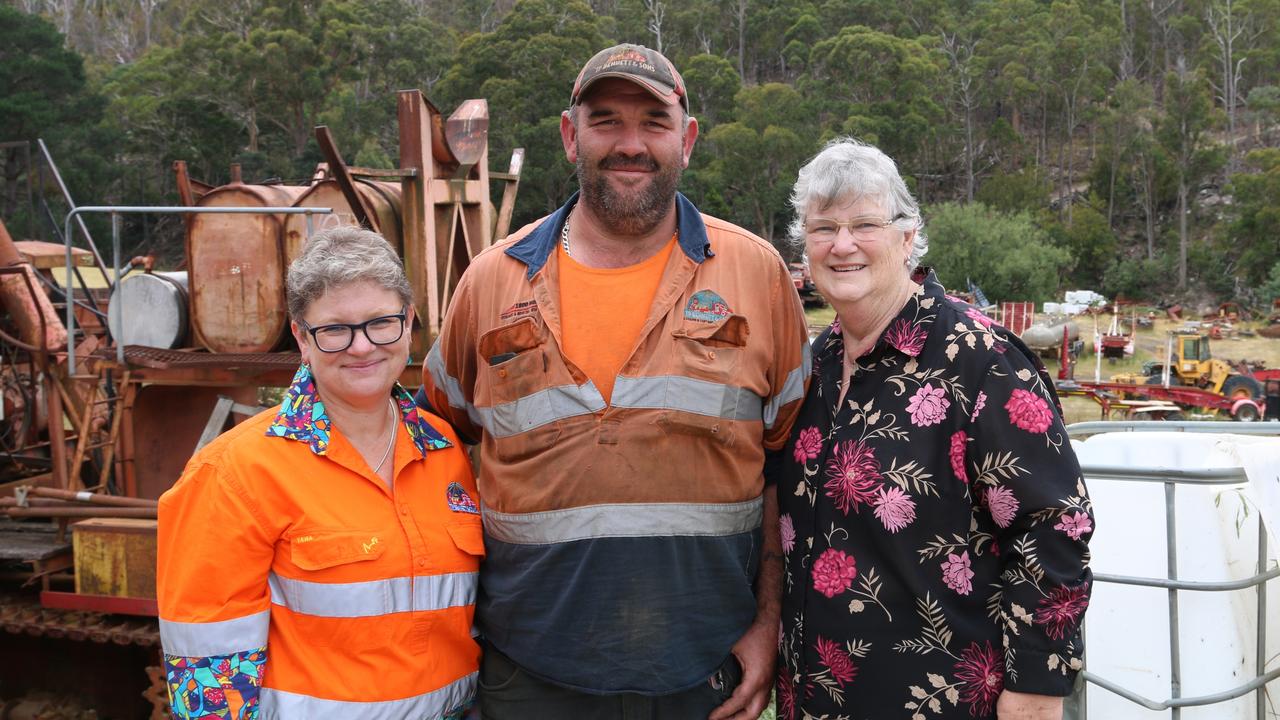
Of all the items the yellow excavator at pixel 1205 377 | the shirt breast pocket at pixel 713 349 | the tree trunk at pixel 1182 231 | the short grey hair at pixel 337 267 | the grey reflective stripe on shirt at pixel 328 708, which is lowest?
the yellow excavator at pixel 1205 377

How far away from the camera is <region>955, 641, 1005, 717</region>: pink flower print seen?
218cm

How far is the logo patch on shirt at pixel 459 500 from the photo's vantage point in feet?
7.89

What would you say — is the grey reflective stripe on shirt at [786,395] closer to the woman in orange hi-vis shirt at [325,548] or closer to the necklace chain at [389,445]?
the woman in orange hi-vis shirt at [325,548]

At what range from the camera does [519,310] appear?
248 cm

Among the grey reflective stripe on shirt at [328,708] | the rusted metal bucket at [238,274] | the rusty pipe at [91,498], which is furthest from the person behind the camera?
the rusted metal bucket at [238,274]

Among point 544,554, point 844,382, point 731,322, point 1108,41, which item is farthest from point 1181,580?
point 1108,41

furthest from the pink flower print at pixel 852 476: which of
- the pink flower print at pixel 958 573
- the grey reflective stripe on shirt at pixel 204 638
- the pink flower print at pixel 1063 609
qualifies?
the grey reflective stripe on shirt at pixel 204 638

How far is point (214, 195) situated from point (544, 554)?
4.36m

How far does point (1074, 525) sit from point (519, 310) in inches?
53.2

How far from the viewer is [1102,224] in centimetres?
4744

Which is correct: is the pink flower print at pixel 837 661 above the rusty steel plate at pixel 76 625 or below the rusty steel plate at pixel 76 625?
above

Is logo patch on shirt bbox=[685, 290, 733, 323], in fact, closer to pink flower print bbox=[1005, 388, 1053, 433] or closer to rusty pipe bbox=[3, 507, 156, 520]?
pink flower print bbox=[1005, 388, 1053, 433]

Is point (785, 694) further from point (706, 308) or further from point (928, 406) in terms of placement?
point (706, 308)

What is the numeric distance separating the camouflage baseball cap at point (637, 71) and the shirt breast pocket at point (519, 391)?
0.60 m
